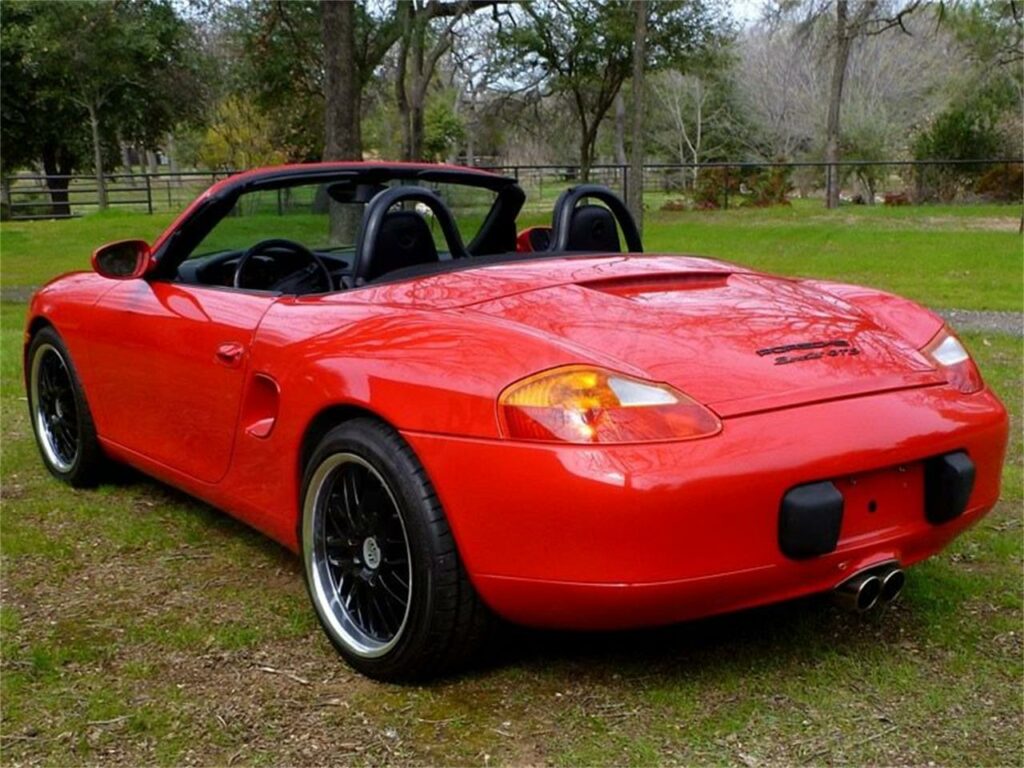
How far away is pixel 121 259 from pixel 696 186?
85.7ft

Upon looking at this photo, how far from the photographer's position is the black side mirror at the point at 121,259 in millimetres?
3861

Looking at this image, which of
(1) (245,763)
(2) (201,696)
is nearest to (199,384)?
(2) (201,696)

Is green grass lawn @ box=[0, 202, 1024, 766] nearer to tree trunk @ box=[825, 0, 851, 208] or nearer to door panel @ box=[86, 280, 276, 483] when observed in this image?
door panel @ box=[86, 280, 276, 483]

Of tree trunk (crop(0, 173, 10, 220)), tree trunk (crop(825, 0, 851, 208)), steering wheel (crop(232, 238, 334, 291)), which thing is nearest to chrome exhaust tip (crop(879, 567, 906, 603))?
steering wheel (crop(232, 238, 334, 291))

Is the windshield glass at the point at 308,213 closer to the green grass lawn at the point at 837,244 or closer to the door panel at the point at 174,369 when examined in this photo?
the door panel at the point at 174,369

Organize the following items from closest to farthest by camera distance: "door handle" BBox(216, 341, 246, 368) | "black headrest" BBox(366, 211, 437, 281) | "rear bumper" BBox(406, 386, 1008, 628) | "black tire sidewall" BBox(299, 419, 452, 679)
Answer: "rear bumper" BBox(406, 386, 1008, 628)
"black tire sidewall" BBox(299, 419, 452, 679)
"door handle" BBox(216, 341, 246, 368)
"black headrest" BBox(366, 211, 437, 281)

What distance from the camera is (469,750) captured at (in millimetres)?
2301

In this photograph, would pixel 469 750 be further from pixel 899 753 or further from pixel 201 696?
pixel 899 753

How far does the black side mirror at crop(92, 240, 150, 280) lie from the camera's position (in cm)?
386

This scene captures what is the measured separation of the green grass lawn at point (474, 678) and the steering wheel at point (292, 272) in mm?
911

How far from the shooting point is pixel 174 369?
11.4 feet

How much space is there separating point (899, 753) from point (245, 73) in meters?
29.3

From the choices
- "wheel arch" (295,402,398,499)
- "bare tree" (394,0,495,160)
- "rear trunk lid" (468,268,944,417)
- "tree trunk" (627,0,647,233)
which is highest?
"bare tree" (394,0,495,160)

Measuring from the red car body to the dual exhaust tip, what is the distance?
33mm
